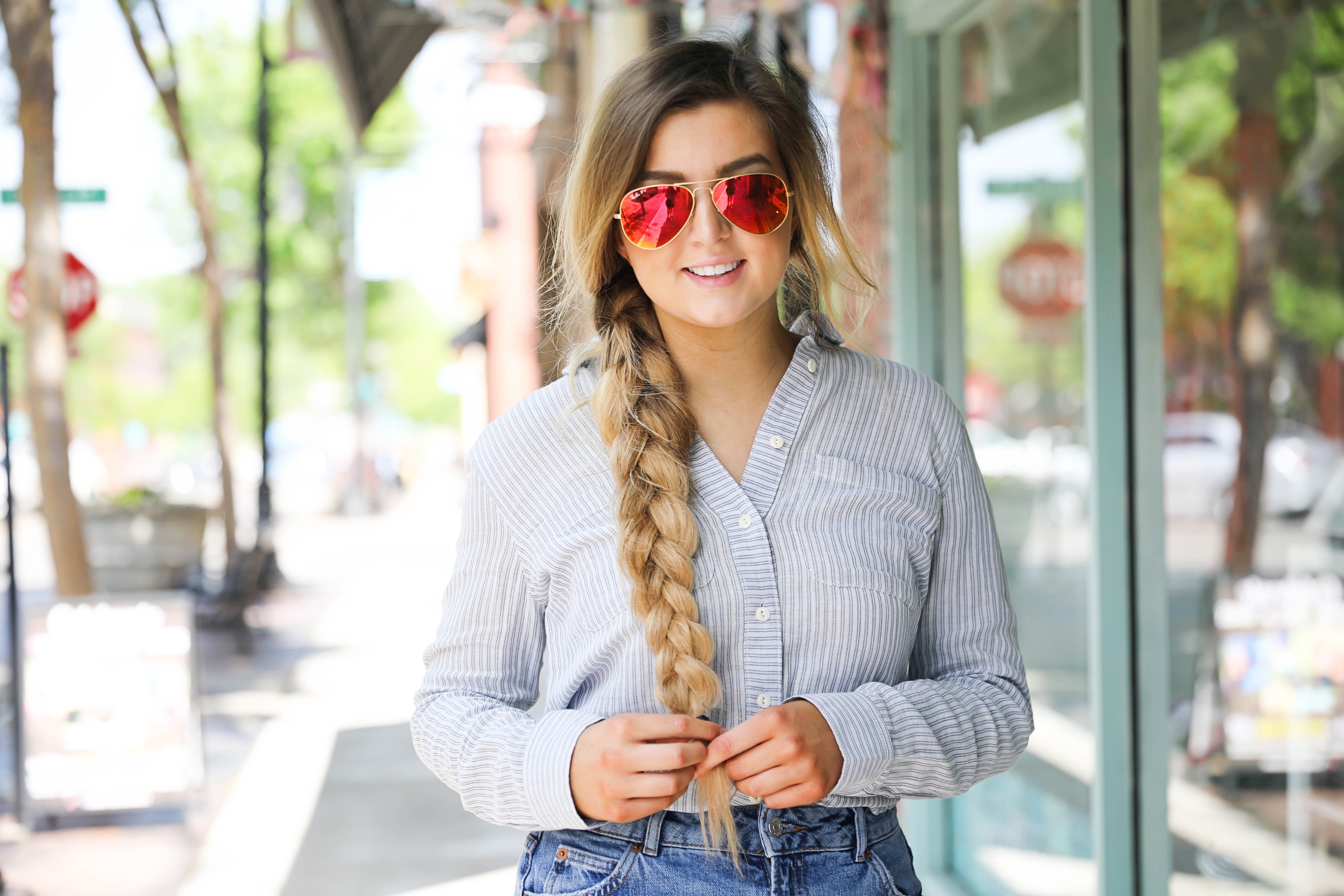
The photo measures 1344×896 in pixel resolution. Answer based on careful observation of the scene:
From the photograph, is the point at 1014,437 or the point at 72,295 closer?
the point at 1014,437

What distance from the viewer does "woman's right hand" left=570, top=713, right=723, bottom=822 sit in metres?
1.24

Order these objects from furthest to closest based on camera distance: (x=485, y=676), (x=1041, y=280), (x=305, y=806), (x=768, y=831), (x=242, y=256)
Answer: (x=242, y=256) → (x=305, y=806) → (x=1041, y=280) → (x=485, y=676) → (x=768, y=831)

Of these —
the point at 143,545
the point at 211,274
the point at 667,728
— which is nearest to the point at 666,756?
the point at 667,728

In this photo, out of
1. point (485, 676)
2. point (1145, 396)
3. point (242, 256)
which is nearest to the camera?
point (485, 676)

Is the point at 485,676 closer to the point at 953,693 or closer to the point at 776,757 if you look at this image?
the point at 776,757

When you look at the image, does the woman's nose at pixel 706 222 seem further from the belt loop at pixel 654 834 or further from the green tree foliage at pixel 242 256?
the green tree foliage at pixel 242 256

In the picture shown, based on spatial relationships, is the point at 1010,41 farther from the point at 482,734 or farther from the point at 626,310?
the point at 482,734

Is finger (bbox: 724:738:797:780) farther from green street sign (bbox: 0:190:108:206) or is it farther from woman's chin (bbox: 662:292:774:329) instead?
green street sign (bbox: 0:190:108:206)

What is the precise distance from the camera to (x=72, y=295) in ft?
17.5

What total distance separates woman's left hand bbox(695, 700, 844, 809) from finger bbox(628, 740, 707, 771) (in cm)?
2

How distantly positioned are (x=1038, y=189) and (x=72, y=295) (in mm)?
4014

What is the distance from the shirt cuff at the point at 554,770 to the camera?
1312mm

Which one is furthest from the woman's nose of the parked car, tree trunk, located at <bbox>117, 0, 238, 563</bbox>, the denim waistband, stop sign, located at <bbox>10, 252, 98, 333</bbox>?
tree trunk, located at <bbox>117, 0, 238, 563</bbox>

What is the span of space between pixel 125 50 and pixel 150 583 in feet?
9.66
